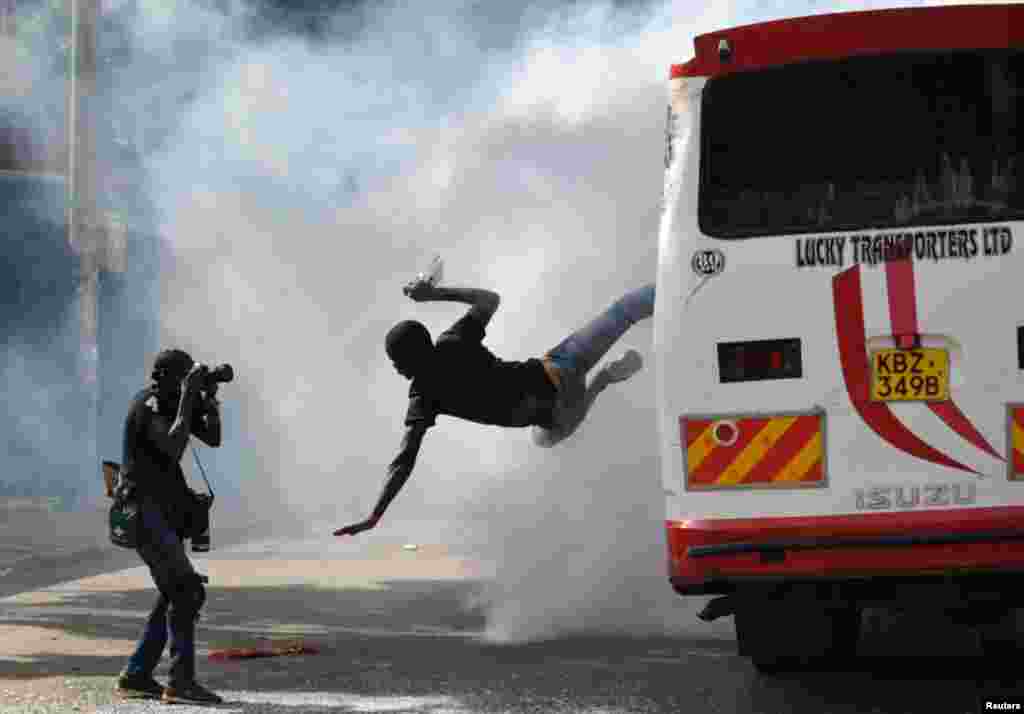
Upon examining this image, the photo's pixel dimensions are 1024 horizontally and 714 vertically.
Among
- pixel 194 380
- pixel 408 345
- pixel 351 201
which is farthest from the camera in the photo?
pixel 351 201

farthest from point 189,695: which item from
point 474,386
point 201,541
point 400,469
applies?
point 474,386

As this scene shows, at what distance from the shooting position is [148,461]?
934 cm

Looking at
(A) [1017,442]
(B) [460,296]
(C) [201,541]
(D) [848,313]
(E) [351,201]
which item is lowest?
(C) [201,541]

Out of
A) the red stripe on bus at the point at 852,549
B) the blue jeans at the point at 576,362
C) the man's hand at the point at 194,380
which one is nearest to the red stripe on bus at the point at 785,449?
the red stripe on bus at the point at 852,549

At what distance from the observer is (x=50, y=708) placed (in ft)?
30.1

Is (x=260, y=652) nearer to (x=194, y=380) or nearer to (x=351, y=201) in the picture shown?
(x=194, y=380)

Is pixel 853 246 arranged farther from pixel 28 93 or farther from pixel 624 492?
pixel 28 93

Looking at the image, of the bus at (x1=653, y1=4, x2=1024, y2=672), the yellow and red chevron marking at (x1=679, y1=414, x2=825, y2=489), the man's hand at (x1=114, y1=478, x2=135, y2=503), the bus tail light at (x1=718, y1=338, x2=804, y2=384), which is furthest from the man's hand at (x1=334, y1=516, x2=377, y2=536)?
the bus tail light at (x1=718, y1=338, x2=804, y2=384)

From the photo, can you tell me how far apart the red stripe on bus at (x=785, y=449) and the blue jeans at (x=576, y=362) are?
3.59m

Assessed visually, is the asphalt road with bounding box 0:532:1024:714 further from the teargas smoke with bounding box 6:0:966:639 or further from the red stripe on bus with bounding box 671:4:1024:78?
the red stripe on bus with bounding box 671:4:1024:78

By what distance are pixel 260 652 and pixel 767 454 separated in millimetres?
4073

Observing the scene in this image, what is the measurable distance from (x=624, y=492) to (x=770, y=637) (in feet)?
9.92

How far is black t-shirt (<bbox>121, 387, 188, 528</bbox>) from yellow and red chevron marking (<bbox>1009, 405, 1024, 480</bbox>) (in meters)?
3.83

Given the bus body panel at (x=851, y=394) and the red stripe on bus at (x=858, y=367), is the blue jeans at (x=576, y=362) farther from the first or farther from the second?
the red stripe on bus at (x=858, y=367)
